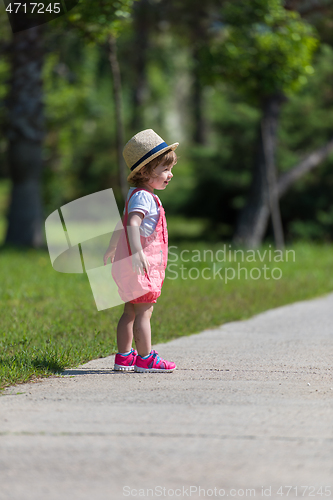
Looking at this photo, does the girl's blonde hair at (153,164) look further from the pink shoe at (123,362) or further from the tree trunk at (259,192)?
the tree trunk at (259,192)

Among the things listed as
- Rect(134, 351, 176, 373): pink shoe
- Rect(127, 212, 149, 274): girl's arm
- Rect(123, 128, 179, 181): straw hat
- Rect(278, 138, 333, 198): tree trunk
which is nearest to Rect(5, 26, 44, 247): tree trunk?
Rect(278, 138, 333, 198): tree trunk

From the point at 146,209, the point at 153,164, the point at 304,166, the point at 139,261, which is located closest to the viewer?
the point at 139,261

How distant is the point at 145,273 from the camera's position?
4.40 m

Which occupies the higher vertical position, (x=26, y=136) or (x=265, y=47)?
(x=265, y=47)

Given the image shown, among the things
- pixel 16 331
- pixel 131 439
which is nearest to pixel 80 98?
pixel 16 331

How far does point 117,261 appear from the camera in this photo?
14.8 feet

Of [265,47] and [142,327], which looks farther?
[265,47]

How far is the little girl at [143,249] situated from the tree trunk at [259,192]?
11.2m

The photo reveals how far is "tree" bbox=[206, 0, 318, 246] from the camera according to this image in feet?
44.0

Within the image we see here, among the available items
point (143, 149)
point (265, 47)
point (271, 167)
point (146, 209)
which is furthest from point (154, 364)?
point (271, 167)

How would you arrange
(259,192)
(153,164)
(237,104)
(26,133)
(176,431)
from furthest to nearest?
(237,104) → (259,192) → (26,133) → (153,164) → (176,431)

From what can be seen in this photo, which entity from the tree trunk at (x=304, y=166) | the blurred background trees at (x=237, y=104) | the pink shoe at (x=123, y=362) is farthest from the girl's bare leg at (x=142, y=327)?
the tree trunk at (x=304, y=166)

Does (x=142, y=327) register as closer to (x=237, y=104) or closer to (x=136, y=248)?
(x=136, y=248)

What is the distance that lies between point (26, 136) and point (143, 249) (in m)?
10.6
